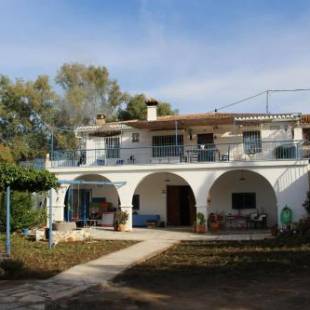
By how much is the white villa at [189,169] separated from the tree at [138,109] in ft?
43.5

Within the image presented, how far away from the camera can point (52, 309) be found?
7.57 meters

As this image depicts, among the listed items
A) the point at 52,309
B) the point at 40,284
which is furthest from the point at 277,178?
the point at 52,309

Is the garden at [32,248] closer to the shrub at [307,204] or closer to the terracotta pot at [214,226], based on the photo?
the terracotta pot at [214,226]

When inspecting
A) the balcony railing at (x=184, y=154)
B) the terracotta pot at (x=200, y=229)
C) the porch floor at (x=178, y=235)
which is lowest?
the porch floor at (x=178, y=235)

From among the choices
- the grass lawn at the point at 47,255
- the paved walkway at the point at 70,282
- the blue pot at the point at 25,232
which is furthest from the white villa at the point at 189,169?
the paved walkway at the point at 70,282

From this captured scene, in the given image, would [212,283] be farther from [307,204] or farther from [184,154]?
[184,154]

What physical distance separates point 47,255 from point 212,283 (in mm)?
6074

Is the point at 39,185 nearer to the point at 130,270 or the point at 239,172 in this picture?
the point at 130,270

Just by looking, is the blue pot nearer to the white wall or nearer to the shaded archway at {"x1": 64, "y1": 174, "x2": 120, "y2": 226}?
the shaded archway at {"x1": 64, "y1": 174, "x2": 120, "y2": 226}

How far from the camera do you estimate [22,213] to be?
20.8 m

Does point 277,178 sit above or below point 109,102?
below

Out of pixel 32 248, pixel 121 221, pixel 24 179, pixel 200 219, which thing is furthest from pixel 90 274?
pixel 121 221

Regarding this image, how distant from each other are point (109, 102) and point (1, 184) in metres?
33.9

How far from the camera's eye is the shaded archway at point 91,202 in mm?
26016
